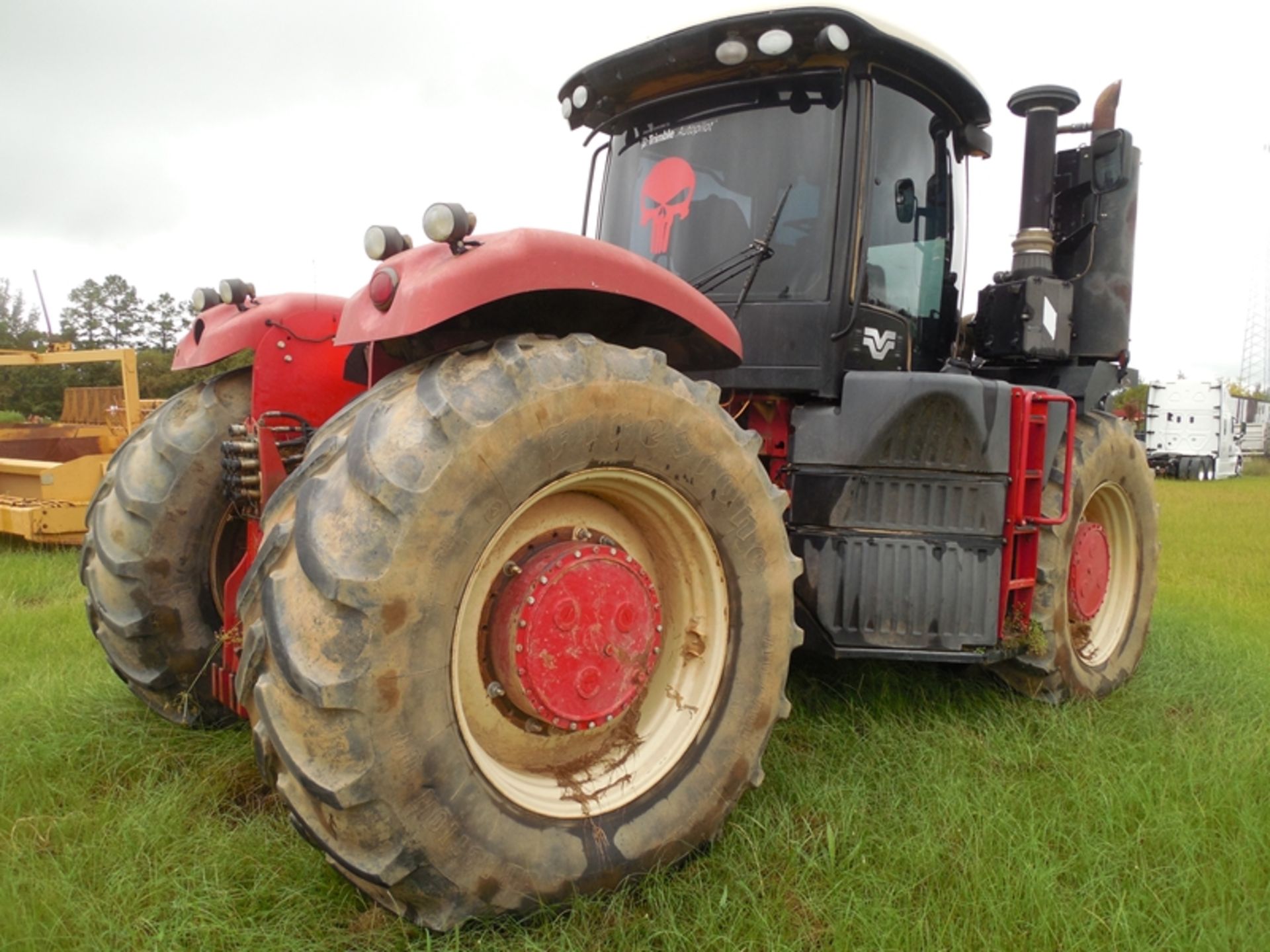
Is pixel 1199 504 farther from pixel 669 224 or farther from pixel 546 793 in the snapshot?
pixel 546 793

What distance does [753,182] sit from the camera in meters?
3.22

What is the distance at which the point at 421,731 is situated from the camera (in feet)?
5.77

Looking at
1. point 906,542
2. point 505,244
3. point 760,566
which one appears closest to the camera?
point 505,244

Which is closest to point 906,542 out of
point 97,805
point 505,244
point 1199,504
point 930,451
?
point 930,451

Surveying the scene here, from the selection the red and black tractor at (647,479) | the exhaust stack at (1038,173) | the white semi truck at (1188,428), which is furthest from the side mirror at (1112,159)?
the white semi truck at (1188,428)

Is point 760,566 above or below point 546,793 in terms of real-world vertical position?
above

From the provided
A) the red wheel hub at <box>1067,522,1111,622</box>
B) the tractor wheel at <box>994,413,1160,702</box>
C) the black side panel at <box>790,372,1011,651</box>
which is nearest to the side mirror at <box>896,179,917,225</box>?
the black side panel at <box>790,372,1011,651</box>

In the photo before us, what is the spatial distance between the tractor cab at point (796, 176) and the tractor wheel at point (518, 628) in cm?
96

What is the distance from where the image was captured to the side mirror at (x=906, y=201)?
3336mm

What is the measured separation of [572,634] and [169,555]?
138 centimetres

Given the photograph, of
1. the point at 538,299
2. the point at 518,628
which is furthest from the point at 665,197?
the point at 518,628

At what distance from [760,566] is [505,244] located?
100 centimetres

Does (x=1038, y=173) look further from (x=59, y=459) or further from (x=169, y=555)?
(x=59, y=459)

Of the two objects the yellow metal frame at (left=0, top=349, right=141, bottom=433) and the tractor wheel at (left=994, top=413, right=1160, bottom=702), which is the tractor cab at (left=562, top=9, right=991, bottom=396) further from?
the yellow metal frame at (left=0, top=349, right=141, bottom=433)
